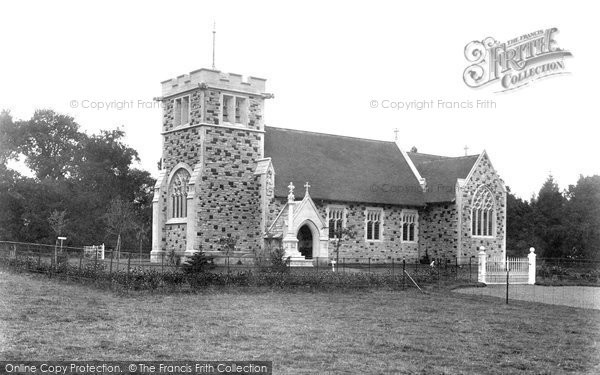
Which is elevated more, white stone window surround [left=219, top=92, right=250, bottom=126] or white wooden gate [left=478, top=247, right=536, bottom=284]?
white stone window surround [left=219, top=92, right=250, bottom=126]

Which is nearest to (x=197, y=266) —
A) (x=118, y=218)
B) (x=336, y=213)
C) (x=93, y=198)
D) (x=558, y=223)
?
(x=336, y=213)

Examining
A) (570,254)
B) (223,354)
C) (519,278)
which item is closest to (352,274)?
(519,278)

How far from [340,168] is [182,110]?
398 inches

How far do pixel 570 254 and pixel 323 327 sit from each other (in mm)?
Answer: 43379

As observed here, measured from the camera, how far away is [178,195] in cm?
4056

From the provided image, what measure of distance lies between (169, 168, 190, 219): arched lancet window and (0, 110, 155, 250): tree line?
11.4 metres

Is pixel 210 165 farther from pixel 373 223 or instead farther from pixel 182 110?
pixel 373 223

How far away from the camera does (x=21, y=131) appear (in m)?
58.6

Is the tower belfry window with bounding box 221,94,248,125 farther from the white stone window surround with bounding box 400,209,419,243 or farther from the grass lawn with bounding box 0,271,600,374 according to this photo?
the grass lawn with bounding box 0,271,600,374

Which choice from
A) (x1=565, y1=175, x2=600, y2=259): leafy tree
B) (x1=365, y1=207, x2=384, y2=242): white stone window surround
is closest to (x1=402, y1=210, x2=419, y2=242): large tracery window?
(x1=365, y1=207, x2=384, y2=242): white stone window surround

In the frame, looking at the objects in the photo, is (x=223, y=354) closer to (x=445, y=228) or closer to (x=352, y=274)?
(x=352, y=274)

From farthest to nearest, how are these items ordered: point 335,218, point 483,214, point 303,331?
1. point 483,214
2. point 335,218
3. point 303,331

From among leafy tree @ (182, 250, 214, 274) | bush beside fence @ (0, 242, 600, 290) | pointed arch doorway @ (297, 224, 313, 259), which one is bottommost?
bush beside fence @ (0, 242, 600, 290)

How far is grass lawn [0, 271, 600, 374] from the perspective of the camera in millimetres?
12711
